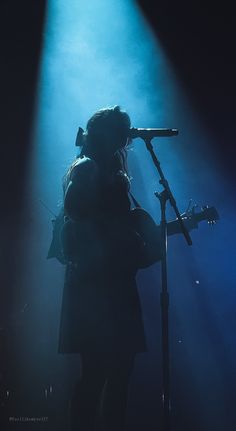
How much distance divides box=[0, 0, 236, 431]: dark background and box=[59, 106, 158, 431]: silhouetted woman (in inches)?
98.5

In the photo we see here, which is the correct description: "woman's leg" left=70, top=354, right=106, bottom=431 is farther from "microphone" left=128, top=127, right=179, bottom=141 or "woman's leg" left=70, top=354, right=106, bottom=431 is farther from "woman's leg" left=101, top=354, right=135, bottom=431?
"microphone" left=128, top=127, right=179, bottom=141

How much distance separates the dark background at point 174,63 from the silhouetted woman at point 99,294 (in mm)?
2502

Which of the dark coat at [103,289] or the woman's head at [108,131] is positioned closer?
the dark coat at [103,289]

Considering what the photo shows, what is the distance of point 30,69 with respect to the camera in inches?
176

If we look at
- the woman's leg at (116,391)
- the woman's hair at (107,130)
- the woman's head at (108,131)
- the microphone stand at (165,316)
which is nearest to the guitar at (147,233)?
the microphone stand at (165,316)

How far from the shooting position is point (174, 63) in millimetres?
4578

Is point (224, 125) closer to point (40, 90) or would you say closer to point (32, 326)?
point (40, 90)

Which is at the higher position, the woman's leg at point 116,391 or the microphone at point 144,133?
the microphone at point 144,133

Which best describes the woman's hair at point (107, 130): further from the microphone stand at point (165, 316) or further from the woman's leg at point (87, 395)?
the woman's leg at point (87, 395)

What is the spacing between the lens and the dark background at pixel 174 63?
436 cm

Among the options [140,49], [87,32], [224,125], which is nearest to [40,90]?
[87,32]

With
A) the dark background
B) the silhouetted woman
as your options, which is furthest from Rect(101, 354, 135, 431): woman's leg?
the dark background

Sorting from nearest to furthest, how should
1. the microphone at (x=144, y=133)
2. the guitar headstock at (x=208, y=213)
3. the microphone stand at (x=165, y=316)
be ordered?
the microphone stand at (x=165, y=316) < the microphone at (x=144, y=133) < the guitar headstock at (x=208, y=213)

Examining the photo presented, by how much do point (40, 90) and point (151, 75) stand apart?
1.11 meters
